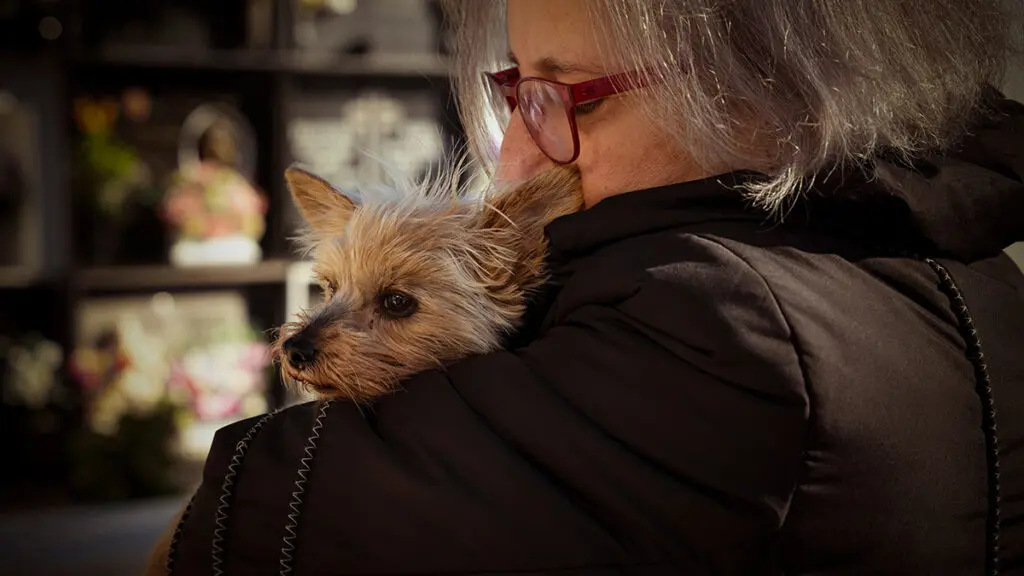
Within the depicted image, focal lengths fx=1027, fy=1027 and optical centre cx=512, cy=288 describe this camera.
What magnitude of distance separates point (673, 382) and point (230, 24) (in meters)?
3.42

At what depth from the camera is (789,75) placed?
0.97 m

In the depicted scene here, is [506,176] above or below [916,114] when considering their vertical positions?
below

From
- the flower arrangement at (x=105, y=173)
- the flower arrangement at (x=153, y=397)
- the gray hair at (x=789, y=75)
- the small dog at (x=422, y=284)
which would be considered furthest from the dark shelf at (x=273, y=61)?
the gray hair at (x=789, y=75)

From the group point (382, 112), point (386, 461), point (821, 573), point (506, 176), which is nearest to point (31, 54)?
point (382, 112)

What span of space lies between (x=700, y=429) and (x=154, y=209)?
3.30 m

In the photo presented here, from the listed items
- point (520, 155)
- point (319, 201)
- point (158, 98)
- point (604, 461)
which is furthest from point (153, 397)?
point (604, 461)

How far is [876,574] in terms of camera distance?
899 millimetres

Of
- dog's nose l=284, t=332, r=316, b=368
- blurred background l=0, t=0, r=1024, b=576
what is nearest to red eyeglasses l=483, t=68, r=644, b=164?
dog's nose l=284, t=332, r=316, b=368

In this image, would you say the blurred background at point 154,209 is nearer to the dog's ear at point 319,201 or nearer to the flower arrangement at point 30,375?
the flower arrangement at point 30,375

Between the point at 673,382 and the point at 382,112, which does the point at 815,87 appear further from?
the point at 382,112

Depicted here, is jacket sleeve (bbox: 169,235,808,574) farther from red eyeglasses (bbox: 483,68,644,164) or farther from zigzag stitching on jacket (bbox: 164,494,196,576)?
red eyeglasses (bbox: 483,68,644,164)

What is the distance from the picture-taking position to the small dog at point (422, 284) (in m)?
1.15

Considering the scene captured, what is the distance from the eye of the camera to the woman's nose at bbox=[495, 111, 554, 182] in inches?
46.7

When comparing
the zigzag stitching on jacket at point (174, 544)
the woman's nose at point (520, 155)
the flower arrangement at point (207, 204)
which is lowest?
the flower arrangement at point (207, 204)
